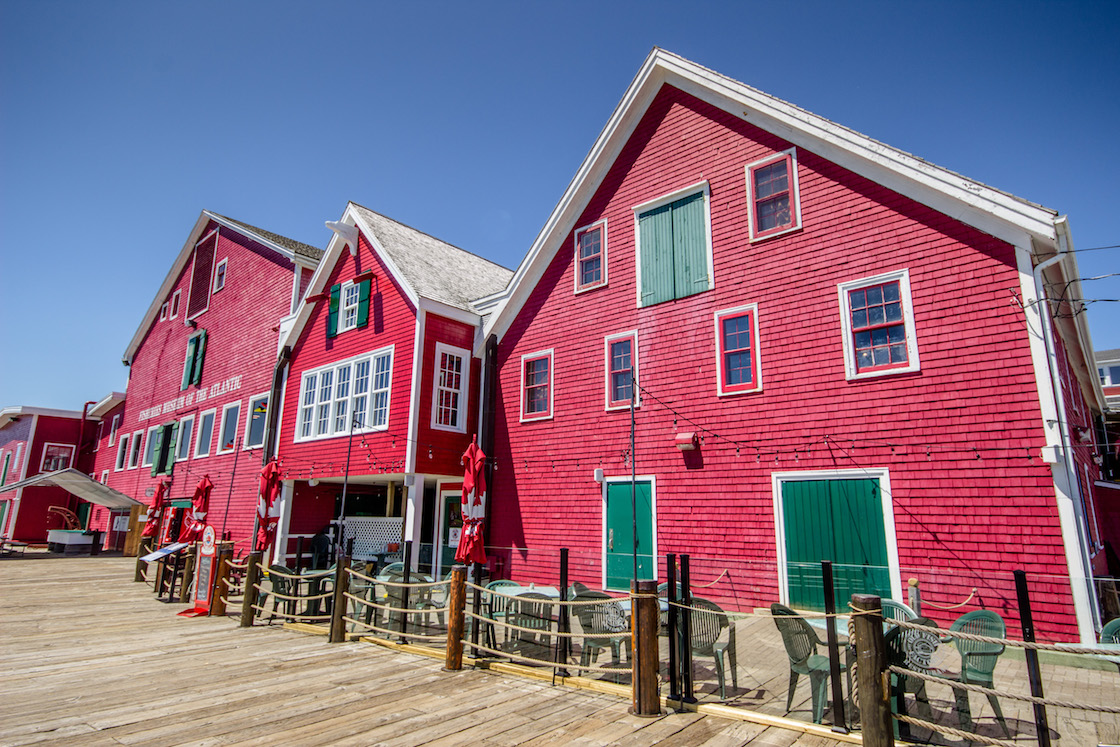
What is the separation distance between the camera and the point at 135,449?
28.2 metres

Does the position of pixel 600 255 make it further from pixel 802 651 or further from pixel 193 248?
pixel 193 248

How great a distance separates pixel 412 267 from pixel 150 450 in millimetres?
18296

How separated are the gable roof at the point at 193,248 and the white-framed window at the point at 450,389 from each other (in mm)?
9098

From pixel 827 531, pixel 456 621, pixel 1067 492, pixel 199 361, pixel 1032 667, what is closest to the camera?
pixel 1032 667

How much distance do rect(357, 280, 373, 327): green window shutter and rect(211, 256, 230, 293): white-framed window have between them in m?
12.0

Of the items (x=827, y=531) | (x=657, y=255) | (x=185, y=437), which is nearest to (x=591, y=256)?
(x=657, y=255)

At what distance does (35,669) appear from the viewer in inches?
304

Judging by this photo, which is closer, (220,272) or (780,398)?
(780,398)

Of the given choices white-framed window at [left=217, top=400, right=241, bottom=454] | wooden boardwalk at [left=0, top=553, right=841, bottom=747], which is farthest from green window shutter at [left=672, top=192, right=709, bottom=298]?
white-framed window at [left=217, top=400, right=241, bottom=454]

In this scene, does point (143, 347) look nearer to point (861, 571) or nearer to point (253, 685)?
point (253, 685)

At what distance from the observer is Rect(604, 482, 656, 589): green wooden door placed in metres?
11.8

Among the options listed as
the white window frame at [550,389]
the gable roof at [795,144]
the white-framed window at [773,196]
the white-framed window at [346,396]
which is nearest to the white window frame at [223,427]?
the white-framed window at [346,396]

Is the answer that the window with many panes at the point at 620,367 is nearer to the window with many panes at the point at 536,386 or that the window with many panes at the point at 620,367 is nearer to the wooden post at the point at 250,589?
the window with many panes at the point at 536,386

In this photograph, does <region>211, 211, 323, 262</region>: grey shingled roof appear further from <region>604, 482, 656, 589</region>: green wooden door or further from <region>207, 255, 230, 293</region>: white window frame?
<region>604, 482, 656, 589</region>: green wooden door
